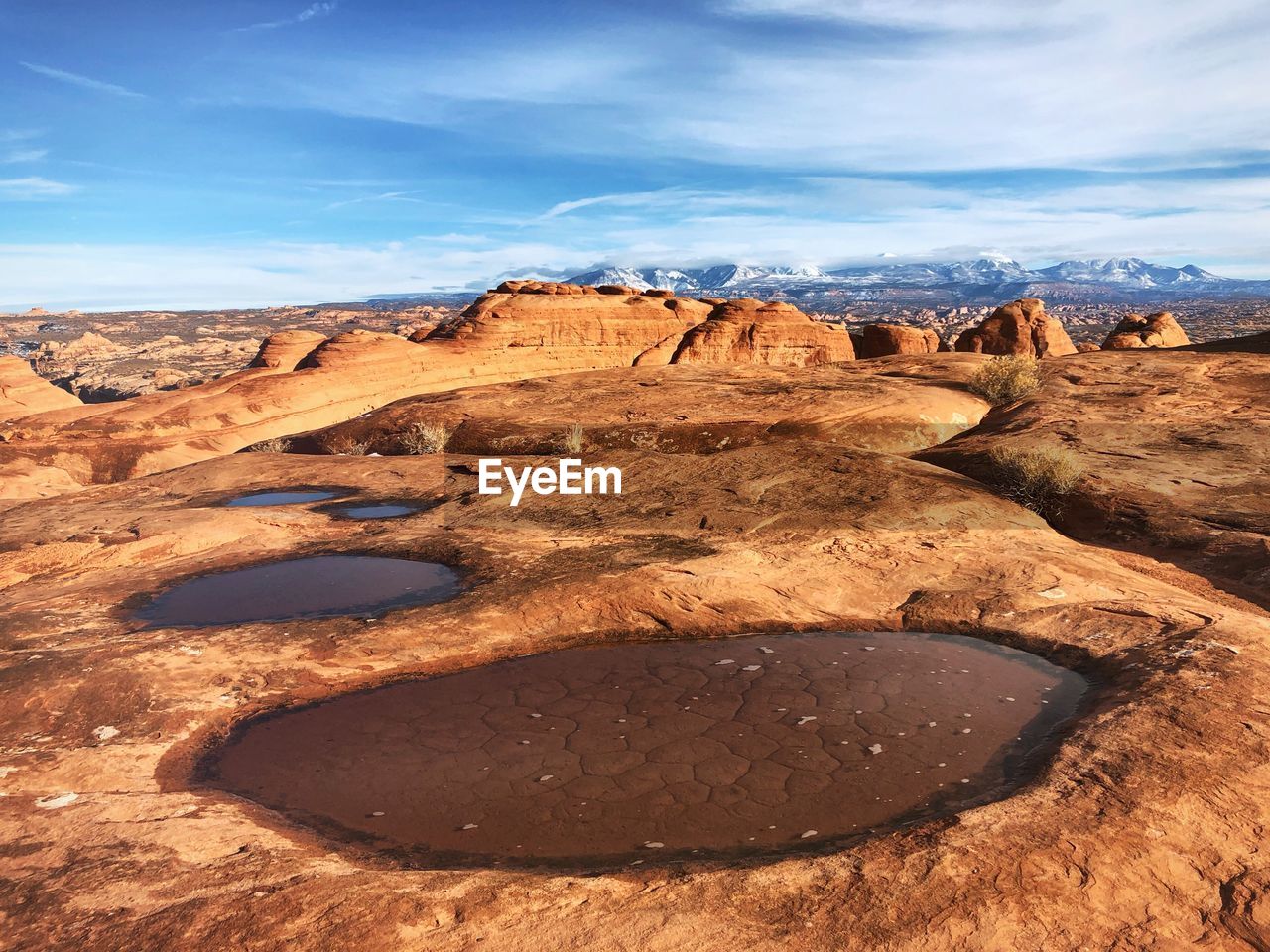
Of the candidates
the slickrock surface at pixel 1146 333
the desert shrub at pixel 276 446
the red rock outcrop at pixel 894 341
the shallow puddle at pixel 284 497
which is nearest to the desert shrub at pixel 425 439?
the shallow puddle at pixel 284 497

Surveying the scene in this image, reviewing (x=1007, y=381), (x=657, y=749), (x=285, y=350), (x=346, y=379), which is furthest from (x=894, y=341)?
(x=657, y=749)

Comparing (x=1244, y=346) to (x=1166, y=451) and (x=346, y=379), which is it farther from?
(x=346, y=379)

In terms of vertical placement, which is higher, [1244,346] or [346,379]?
[1244,346]

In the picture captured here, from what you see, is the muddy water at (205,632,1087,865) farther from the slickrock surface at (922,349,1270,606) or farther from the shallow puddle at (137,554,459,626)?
the slickrock surface at (922,349,1270,606)

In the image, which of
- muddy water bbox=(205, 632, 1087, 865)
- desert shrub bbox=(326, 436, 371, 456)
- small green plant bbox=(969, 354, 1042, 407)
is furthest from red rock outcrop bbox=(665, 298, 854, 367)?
muddy water bbox=(205, 632, 1087, 865)

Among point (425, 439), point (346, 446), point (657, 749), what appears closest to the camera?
point (657, 749)

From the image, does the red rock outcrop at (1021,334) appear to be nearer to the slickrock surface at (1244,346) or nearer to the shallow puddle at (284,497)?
the slickrock surface at (1244,346)
